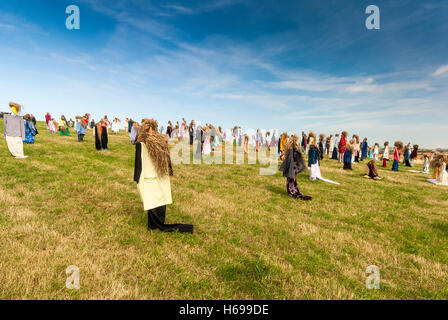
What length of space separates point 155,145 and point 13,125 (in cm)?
1138

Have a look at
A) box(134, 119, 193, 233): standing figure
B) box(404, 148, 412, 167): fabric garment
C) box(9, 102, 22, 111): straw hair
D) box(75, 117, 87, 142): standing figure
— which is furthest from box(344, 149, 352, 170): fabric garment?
box(75, 117, 87, 142): standing figure

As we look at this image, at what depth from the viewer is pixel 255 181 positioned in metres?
11.5

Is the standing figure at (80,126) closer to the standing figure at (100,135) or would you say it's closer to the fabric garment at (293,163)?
the standing figure at (100,135)

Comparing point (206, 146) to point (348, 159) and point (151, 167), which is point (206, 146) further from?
point (151, 167)

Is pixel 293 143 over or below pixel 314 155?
over

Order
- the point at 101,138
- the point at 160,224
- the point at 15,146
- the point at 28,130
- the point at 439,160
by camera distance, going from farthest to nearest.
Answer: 1. the point at 101,138
2. the point at 28,130
3. the point at 439,160
4. the point at 15,146
5. the point at 160,224

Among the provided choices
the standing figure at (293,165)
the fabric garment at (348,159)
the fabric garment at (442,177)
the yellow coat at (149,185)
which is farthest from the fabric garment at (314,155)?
the yellow coat at (149,185)

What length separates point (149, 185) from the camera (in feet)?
15.6

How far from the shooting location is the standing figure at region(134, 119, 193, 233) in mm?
4695

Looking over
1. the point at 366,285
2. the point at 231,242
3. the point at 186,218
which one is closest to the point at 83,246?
the point at 186,218

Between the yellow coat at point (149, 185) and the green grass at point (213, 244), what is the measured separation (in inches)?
33.0

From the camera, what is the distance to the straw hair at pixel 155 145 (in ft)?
15.6

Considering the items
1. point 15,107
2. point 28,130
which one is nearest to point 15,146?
point 15,107
